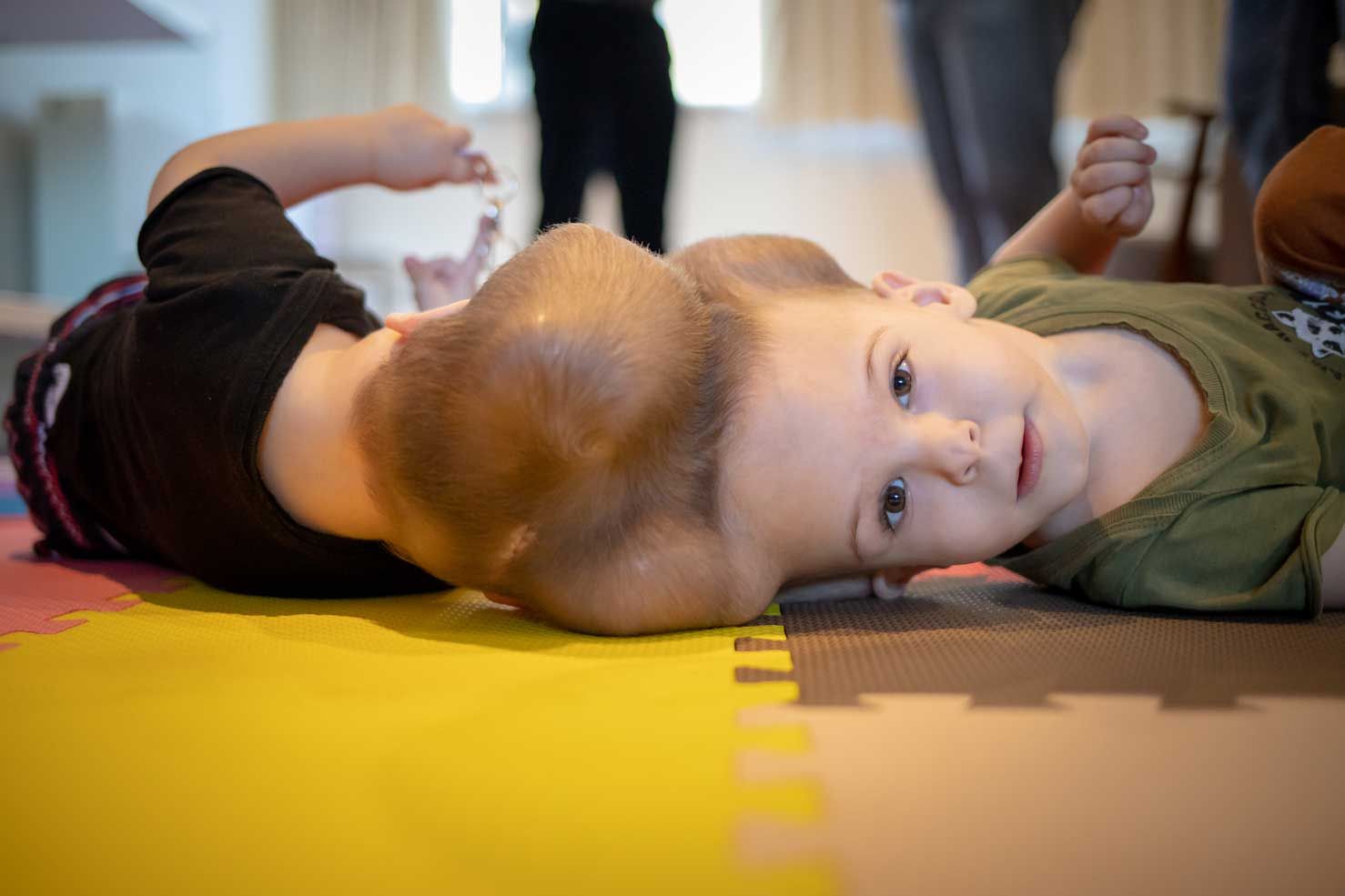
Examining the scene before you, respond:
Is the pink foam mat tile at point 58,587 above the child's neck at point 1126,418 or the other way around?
the other way around

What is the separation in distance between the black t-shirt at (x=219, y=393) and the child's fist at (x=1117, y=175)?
735 mm

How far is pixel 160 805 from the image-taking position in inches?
15.7

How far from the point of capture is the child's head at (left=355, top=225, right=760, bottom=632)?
57cm

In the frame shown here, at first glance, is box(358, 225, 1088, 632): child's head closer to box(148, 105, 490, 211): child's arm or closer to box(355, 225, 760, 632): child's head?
box(355, 225, 760, 632): child's head

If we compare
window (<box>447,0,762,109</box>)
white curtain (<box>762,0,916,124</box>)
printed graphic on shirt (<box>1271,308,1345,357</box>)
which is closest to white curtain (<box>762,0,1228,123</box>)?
white curtain (<box>762,0,916,124</box>)

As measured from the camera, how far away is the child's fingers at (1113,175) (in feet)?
3.34

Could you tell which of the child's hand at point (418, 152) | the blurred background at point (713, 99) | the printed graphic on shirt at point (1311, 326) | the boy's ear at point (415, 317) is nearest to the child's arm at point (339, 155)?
the child's hand at point (418, 152)

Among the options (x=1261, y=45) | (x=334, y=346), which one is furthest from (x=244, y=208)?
(x=1261, y=45)

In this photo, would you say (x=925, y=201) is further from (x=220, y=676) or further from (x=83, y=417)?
(x=220, y=676)

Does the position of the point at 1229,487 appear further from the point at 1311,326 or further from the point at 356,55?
the point at 356,55

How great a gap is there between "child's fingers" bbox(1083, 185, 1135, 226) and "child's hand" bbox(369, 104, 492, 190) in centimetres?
66

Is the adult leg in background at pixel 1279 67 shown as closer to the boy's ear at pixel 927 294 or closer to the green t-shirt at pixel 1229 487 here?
the green t-shirt at pixel 1229 487

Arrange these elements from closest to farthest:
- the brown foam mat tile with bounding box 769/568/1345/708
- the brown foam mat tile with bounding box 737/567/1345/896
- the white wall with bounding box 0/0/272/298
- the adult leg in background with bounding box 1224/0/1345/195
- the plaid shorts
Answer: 1. the brown foam mat tile with bounding box 737/567/1345/896
2. the brown foam mat tile with bounding box 769/568/1345/708
3. the plaid shorts
4. the adult leg in background with bounding box 1224/0/1345/195
5. the white wall with bounding box 0/0/272/298

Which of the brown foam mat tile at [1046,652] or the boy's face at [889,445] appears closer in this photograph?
the brown foam mat tile at [1046,652]
